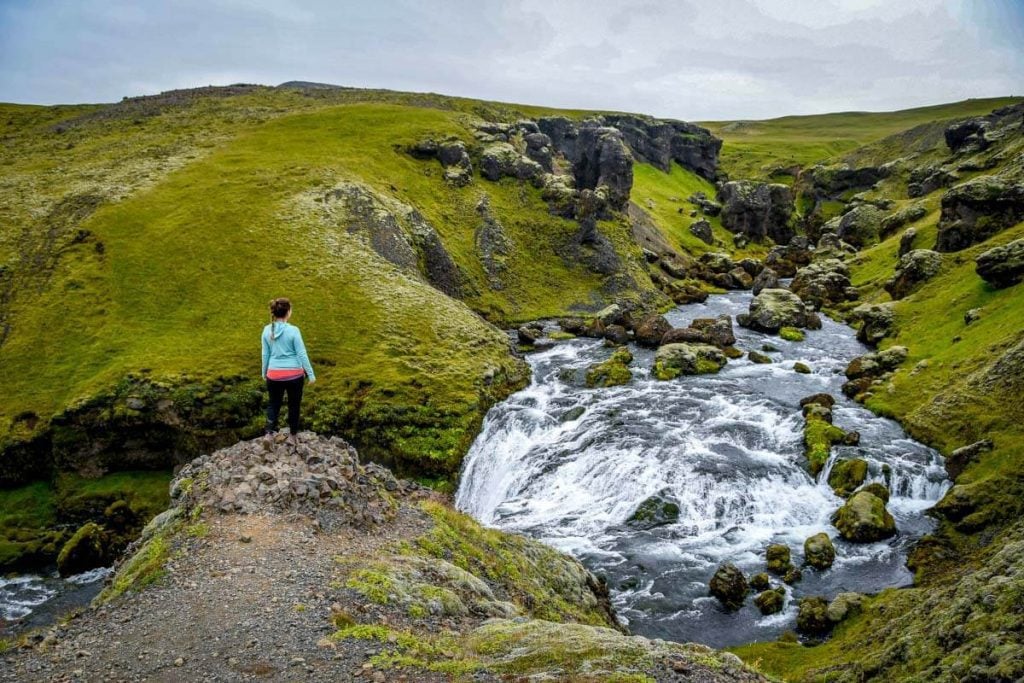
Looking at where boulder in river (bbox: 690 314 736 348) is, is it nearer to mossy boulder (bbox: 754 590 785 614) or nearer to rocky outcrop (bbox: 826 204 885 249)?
mossy boulder (bbox: 754 590 785 614)

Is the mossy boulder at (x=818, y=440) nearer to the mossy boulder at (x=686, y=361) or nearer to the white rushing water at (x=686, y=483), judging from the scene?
the white rushing water at (x=686, y=483)

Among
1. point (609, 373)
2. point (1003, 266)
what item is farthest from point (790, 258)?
point (609, 373)

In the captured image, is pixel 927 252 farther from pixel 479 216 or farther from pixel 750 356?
pixel 479 216

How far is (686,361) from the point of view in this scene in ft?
184

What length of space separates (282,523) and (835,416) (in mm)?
40777

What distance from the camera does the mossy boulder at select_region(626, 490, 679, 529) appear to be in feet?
113

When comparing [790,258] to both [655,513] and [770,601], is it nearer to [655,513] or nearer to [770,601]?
[655,513]

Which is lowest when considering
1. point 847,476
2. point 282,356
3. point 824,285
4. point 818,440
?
point 847,476

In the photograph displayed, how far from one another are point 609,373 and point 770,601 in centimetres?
2847

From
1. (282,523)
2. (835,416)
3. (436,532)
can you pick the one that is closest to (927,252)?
(835,416)

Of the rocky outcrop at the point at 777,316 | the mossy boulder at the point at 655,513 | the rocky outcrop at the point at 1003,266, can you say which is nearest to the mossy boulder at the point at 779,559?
the mossy boulder at the point at 655,513

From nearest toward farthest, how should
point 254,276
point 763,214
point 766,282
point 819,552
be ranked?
point 819,552 → point 254,276 → point 766,282 → point 763,214

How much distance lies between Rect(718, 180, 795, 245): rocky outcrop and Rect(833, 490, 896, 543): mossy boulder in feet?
383

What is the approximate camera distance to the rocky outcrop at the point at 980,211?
226 feet
